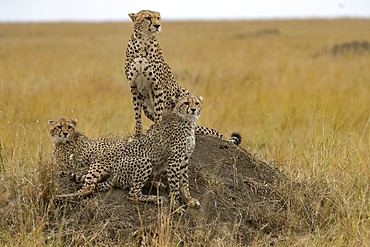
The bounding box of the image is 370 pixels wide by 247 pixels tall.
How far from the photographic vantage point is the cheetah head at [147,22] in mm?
4332

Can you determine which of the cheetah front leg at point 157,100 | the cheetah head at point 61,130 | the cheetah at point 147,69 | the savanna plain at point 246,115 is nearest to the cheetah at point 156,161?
the savanna plain at point 246,115

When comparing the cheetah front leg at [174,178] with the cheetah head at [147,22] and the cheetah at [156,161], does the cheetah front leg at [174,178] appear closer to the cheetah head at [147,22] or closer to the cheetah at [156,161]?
the cheetah at [156,161]

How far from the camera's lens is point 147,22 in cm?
436

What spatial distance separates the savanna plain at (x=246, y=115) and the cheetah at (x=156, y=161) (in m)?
0.38

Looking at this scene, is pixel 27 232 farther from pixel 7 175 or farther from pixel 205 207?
pixel 205 207

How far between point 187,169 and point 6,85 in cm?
699

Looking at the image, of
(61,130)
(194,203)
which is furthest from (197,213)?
(61,130)

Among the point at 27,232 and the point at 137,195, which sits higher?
the point at 137,195

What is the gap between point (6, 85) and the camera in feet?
31.7

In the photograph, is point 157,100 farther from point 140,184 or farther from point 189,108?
point 140,184

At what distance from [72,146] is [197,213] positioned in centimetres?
159

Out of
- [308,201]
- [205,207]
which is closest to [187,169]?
[205,207]

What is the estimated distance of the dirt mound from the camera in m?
3.52

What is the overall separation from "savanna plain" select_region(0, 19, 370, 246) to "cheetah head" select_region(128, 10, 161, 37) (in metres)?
1.50
